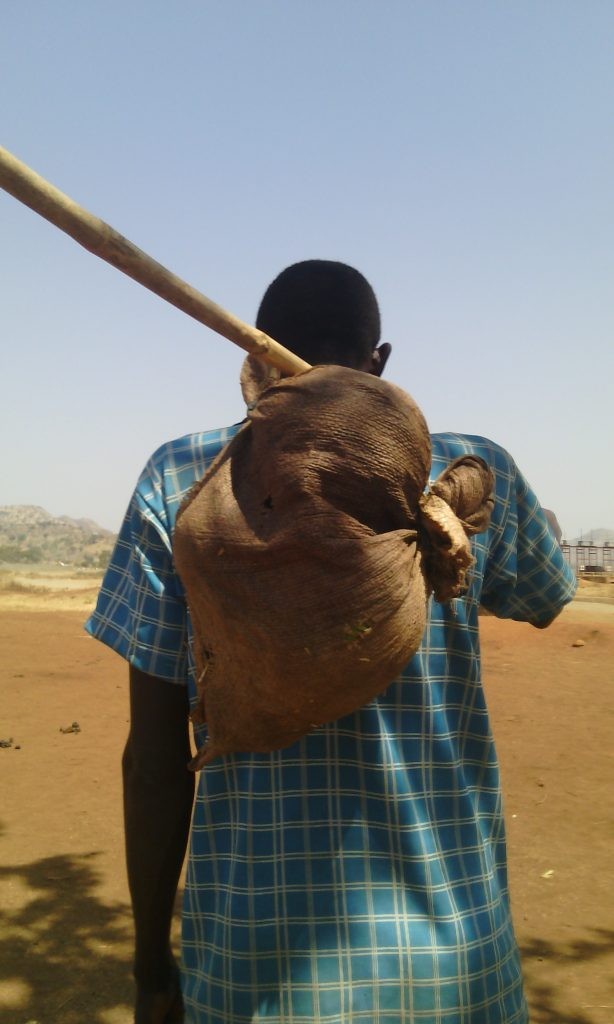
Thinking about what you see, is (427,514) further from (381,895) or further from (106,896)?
(106,896)

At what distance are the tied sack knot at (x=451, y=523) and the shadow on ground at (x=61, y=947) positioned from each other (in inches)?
120

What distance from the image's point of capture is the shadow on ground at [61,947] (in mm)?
3449

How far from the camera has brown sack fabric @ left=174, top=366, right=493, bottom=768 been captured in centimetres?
99

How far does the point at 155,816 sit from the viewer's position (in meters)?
1.49

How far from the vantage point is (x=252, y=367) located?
4.21 feet

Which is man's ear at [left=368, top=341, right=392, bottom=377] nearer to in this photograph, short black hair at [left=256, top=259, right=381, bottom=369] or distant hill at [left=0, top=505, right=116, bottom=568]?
short black hair at [left=256, top=259, right=381, bottom=369]

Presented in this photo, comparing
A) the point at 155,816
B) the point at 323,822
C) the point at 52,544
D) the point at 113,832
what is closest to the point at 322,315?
the point at 323,822

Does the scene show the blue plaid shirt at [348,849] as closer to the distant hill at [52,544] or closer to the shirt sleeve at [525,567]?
the shirt sleeve at [525,567]

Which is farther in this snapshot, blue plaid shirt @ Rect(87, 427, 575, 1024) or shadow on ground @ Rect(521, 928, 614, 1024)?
shadow on ground @ Rect(521, 928, 614, 1024)

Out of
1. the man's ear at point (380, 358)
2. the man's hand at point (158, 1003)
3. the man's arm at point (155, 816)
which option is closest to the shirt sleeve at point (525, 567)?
the man's ear at point (380, 358)

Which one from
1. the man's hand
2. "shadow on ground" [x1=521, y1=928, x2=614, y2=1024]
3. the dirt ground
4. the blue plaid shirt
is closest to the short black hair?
the blue plaid shirt

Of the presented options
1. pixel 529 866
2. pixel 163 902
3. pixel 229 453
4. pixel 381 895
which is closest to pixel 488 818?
pixel 381 895

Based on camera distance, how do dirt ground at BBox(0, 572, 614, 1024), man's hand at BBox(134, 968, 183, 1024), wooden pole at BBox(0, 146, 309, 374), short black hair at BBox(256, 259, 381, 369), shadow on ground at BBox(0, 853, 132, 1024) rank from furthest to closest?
dirt ground at BBox(0, 572, 614, 1024), shadow on ground at BBox(0, 853, 132, 1024), man's hand at BBox(134, 968, 183, 1024), short black hair at BBox(256, 259, 381, 369), wooden pole at BBox(0, 146, 309, 374)

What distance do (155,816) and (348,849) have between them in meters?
0.39
